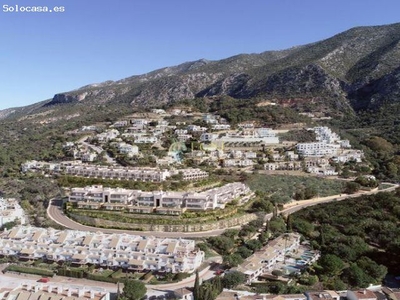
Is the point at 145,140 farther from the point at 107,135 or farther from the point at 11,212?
the point at 11,212

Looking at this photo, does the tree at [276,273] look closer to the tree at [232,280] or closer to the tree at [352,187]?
the tree at [232,280]

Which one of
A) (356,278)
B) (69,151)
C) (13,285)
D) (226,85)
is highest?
(226,85)

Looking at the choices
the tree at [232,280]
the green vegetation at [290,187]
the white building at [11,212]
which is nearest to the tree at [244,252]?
the tree at [232,280]

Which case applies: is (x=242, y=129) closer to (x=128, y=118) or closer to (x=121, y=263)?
(x=128, y=118)

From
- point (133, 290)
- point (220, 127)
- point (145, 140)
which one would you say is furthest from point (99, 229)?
point (220, 127)

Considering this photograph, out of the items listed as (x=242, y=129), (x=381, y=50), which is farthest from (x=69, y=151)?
(x=381, y=50)
